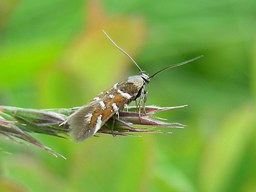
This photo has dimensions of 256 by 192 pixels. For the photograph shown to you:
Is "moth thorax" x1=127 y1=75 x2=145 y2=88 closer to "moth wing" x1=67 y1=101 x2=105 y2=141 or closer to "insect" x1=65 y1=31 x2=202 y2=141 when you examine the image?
"insect" x1=65 y1=31 x2=202 y2=141

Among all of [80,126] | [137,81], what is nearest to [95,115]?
[80,126]

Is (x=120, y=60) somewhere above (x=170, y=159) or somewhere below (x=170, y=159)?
above

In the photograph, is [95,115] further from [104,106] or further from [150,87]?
[150,87]

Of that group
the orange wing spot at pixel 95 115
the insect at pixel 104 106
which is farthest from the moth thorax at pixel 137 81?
the orange wing spot at pixel 95 115

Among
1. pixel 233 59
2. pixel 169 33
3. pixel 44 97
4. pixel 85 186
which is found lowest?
pixel 233 59

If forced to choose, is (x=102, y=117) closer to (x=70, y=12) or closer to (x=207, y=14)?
(x=70, y=12)

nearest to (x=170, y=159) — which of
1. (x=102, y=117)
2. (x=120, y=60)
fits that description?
(x=120, y=60)

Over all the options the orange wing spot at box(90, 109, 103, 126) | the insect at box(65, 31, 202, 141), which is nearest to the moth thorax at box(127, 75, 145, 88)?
the insect at box(65, 31, 202, 141)
